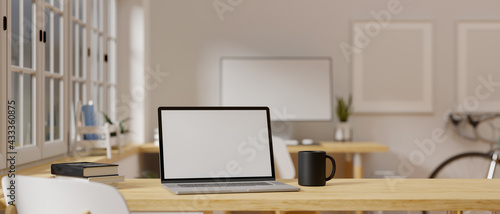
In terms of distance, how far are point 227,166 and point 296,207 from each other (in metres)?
0.40

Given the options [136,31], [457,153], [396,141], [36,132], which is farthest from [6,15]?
[457,153]

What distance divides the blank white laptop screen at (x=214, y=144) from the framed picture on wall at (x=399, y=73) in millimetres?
2787

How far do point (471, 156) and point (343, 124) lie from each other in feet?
3.72

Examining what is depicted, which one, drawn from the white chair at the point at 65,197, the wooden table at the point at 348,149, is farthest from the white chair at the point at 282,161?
the white chair at the point at 65,197

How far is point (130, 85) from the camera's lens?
4332 mm

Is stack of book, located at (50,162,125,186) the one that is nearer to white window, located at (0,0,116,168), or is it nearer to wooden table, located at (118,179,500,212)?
wooden table, located at (118,179,500,212)

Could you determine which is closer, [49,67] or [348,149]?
[49,67]

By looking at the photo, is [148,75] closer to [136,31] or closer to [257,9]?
[136,31]

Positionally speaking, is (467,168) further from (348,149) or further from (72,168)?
(72,168)

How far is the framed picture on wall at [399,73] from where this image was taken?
A: 459 cm

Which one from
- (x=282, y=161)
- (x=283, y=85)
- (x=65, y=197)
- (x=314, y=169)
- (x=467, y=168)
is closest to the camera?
(x=65, y=197)

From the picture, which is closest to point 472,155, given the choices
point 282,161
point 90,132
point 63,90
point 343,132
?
point 343,132

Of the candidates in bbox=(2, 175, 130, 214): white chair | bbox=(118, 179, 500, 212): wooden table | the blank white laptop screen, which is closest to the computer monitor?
the blank white laptop screen

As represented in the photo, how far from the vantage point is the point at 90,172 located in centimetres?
172
